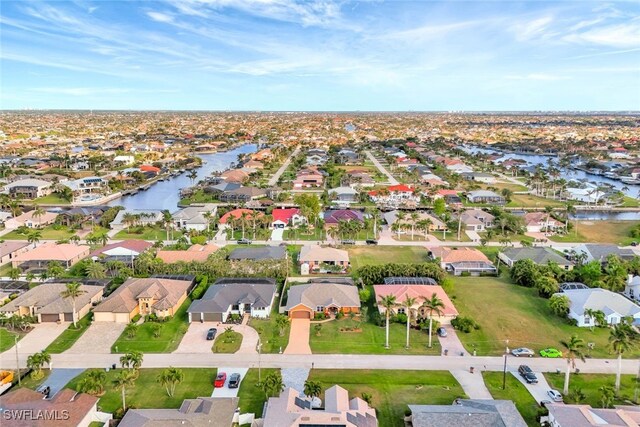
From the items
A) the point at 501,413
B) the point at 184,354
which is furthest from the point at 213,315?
the point at 501,413

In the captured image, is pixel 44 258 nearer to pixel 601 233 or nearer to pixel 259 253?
pixel 259 253

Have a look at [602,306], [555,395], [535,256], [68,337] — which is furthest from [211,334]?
[535,256]

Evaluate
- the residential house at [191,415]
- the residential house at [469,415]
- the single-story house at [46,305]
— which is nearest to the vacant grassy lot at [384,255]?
the residential house at [469,415]

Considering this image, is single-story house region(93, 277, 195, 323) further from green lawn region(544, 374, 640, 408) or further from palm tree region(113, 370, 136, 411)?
green lawn region(544, 374, 640, 408)

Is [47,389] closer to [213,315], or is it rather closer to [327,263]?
[213,315]

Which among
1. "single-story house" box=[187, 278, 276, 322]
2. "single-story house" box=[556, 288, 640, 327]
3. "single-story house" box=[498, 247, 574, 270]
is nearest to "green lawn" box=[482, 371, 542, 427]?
"single-story house" box=[556, 288, 640, 327]
